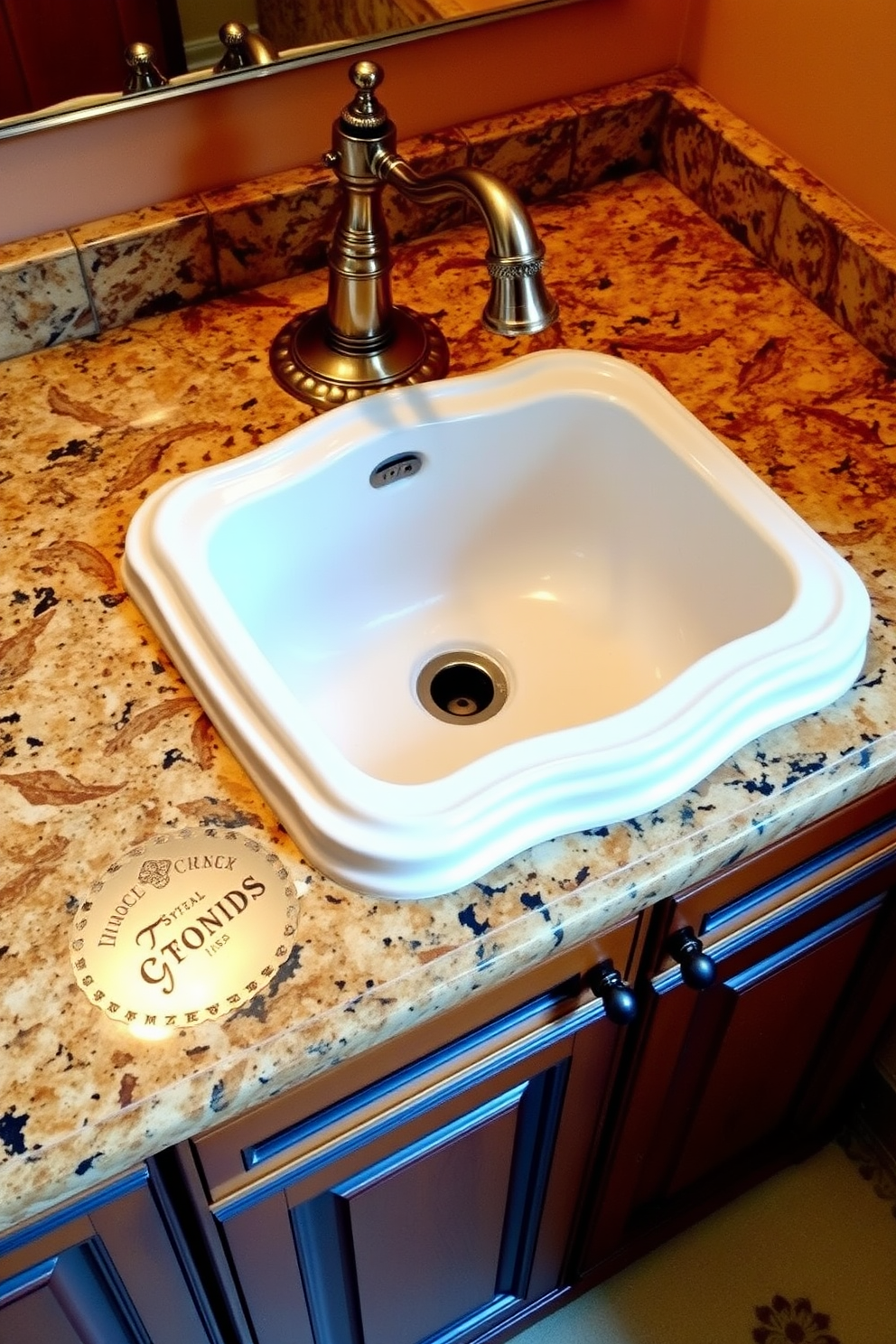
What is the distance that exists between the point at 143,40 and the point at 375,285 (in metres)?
0.26

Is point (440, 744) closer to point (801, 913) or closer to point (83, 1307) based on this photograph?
point (801, 913)

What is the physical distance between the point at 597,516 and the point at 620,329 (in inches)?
6.7

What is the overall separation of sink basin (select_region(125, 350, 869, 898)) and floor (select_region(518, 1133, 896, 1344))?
32.1 inches

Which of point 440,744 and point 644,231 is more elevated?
point 644,231

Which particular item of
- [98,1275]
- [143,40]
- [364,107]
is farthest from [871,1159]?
[143,40]

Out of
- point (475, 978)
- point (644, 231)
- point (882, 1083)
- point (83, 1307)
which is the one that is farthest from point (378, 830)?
point (882, 1083)

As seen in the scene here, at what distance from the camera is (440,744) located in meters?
0.93

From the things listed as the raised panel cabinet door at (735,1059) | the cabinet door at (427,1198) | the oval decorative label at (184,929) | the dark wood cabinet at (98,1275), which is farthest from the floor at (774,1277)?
the oval decorative label at (184,929)

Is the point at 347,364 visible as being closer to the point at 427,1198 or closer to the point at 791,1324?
the point at 427,1198

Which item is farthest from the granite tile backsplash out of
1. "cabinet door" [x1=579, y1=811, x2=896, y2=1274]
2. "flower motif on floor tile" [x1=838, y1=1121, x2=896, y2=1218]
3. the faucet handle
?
"flower motif on floor tile" [x1=838, y1=1121, x2=896, y2=1218]

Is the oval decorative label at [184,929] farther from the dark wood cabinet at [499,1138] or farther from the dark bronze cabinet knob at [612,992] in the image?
the dark bronze cabinet knob at [612,992]

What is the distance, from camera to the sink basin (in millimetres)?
689

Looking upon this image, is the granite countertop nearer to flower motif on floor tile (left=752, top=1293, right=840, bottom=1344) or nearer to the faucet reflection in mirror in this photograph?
the faucet reflection in mirror

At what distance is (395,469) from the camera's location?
95 centimetres
